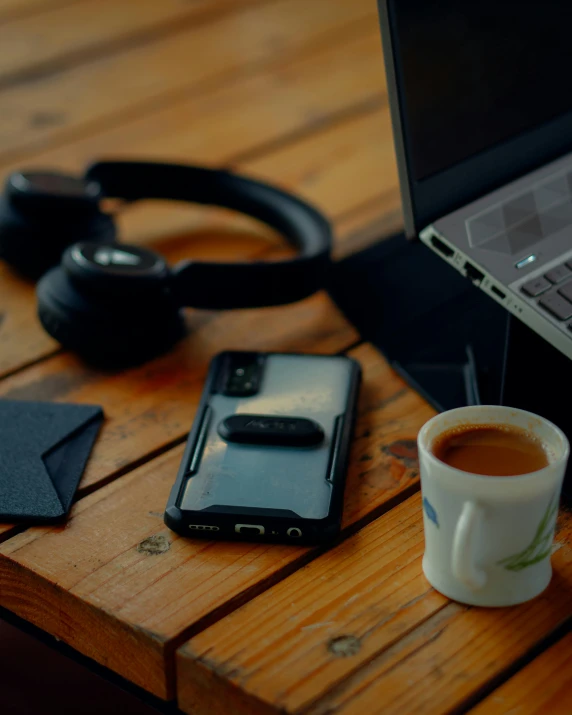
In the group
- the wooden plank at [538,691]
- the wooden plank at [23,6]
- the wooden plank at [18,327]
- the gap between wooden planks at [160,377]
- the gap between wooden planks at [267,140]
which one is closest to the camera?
the wooden plank at [538,691]

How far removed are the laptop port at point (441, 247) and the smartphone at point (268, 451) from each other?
0.13 metres

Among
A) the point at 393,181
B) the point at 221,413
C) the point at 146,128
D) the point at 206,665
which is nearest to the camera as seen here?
the point at 206,665

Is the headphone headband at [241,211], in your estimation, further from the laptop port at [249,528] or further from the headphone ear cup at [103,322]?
the laptop port at [249,528]

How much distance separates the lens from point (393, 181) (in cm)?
110

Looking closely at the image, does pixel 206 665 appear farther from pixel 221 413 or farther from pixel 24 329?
pixel 24 329

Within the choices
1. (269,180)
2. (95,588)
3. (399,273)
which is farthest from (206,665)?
(269,180)

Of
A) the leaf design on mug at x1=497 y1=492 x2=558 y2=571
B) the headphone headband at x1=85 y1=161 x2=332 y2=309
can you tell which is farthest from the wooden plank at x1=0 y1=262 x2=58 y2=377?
the leaf design on mug at x1=497 y1=492 x2=558 y2=571

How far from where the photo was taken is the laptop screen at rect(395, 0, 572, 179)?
67 centimetres

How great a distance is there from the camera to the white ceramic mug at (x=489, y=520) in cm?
51

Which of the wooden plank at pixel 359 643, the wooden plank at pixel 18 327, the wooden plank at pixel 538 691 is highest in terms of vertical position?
the wooden plank at pixel 18 327

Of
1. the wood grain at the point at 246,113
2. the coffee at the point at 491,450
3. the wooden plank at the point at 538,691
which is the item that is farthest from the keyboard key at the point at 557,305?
the wood grain at the point at 246,113

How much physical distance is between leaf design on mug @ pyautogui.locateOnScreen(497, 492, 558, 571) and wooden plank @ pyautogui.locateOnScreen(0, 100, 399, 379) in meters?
0.42

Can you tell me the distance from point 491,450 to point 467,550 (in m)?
0.07

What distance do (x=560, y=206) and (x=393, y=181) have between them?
1.30ft
